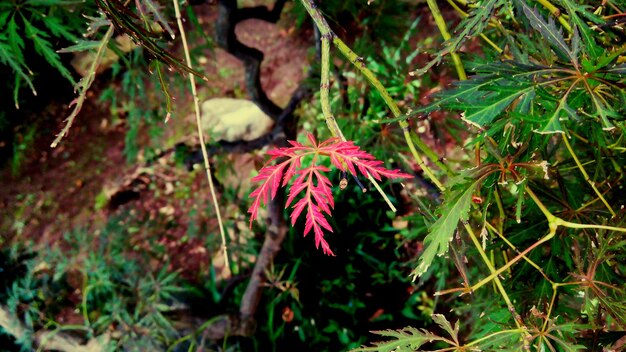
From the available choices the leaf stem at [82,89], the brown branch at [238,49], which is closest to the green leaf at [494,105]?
the leaf stem at [82,89]

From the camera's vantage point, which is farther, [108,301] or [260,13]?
[108,301]

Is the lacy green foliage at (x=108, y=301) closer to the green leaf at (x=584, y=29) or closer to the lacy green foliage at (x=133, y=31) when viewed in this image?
the lacy green foliage at (x=133, y=31)

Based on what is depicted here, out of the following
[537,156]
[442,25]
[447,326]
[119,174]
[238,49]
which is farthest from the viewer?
[119,174]

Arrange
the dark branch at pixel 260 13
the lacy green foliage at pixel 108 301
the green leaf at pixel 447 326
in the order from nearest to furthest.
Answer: the green leaf at pixel 447 326
the dark branch at pixel 260 13
the lacy green foliage at pixel 108 301

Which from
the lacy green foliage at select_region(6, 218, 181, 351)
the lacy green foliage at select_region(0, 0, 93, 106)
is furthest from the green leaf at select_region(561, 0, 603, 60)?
the lacy green foliage at select_region(6, 218, 181, 351)

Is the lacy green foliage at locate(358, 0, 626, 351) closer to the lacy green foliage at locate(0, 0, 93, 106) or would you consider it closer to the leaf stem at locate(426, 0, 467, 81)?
the leaf stem at locate(426, 0, 467, 81)

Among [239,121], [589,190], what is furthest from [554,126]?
[239,121]

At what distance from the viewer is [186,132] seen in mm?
3477

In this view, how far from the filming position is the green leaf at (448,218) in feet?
1.96

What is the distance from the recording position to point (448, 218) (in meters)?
0.61

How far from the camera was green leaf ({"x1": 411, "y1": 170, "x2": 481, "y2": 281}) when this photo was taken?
0.60m

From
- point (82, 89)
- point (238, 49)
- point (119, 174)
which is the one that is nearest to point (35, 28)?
point (238, 49)

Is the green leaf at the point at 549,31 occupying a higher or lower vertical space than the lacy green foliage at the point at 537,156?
higher

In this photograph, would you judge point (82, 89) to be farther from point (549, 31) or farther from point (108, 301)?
point (108, 301)
